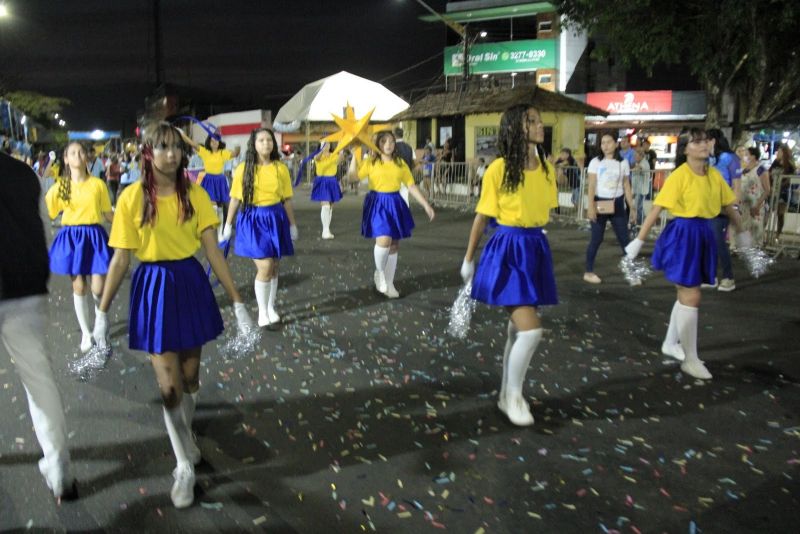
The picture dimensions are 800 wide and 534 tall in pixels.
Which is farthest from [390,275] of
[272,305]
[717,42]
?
[717,42]

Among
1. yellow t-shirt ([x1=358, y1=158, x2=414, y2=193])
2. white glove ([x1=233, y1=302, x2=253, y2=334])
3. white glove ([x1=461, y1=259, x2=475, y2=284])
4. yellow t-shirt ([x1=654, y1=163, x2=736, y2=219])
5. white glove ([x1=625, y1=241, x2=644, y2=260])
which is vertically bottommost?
white glove ([x1=233, y1=302, x2=253, y2=334])

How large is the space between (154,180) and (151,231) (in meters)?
0.27

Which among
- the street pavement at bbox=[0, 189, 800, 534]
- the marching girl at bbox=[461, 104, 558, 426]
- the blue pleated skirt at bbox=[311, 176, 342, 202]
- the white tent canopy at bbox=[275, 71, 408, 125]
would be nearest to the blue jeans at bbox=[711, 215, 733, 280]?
the street pavement at bbox=[0, 189, 800, 534]

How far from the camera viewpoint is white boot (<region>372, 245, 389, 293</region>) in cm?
820

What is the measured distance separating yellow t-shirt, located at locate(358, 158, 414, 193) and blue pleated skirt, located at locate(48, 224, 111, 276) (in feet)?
10.8

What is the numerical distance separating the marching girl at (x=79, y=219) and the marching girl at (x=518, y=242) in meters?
3.42

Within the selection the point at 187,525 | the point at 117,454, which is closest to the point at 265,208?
the point at 117,454

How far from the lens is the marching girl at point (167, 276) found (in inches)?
140

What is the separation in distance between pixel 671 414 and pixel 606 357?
1.29 meters

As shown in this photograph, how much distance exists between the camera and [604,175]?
30.1 feet

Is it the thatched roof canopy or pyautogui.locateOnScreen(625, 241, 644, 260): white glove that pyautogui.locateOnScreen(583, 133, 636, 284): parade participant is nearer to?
pyautogui.locateOnScreen(625, 241, 644, 260): white glove

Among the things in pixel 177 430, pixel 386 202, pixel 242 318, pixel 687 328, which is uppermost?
pixel 386 202

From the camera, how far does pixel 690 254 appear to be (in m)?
5.32

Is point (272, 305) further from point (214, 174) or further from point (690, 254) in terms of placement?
point (214, 174)
